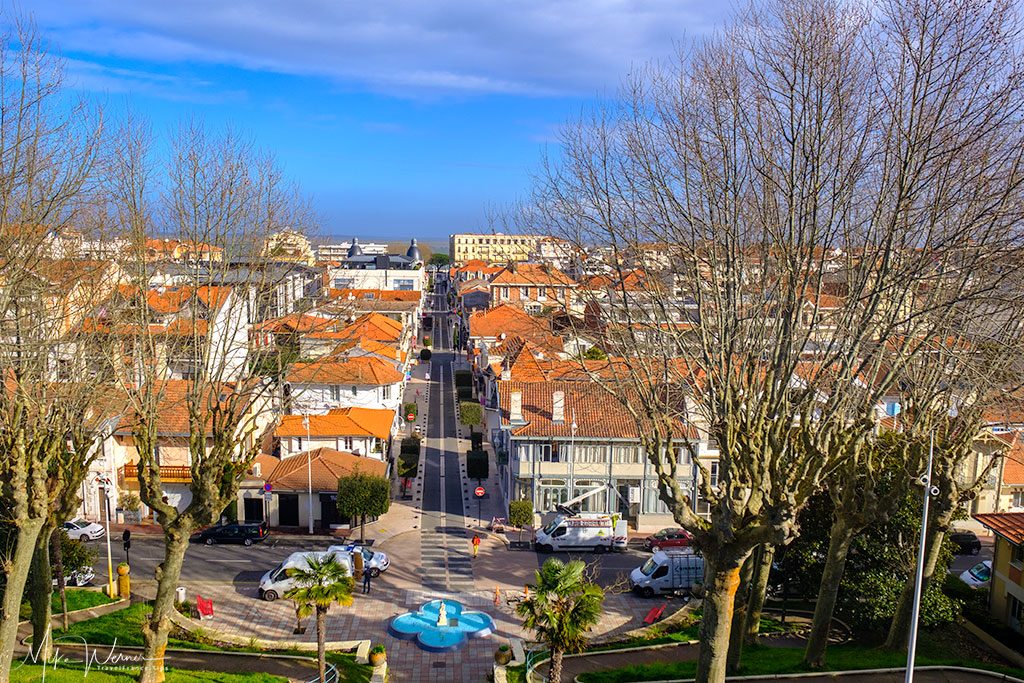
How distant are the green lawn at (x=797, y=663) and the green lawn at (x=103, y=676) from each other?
730 centimetres

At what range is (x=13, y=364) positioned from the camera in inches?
582

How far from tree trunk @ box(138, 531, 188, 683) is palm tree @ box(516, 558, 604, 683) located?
7035 millimetres

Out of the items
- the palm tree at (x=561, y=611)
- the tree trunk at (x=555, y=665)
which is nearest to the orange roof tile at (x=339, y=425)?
the palm tree at (x=561, y=611)

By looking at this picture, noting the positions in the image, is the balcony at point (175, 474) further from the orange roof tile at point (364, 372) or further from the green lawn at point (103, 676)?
the green lawn at point (103, 676)

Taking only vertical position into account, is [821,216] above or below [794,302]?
above

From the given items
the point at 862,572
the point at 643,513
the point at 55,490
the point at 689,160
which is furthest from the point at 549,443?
the point at 689,160

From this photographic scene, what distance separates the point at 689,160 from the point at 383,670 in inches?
511

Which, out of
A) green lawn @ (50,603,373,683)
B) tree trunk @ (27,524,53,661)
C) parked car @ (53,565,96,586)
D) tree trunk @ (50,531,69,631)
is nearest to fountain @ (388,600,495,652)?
green lawn @ (50,603,373,683)

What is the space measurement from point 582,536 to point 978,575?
1298cm

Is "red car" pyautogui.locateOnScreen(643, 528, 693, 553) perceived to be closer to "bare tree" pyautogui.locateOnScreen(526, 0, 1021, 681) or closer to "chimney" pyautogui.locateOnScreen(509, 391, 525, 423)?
"chimney" pyautogui.locateOnScreen(509, 391, 525, 423)

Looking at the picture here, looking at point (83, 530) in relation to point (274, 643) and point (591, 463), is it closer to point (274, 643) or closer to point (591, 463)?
point (274, 643)

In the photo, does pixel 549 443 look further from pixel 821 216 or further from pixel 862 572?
pixel 821 216

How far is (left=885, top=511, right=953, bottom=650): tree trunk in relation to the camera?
55.1 ft

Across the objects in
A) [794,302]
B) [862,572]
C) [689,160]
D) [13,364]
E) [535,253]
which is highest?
[689,160]
